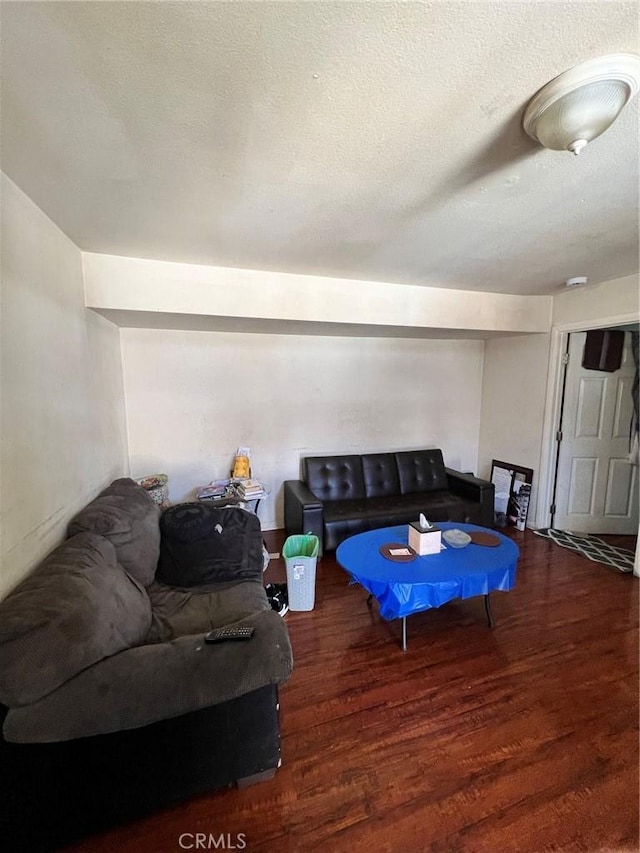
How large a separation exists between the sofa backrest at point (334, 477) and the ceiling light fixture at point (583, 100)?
9.12 ft

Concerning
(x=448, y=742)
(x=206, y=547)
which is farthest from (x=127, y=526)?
(x=448, y=742)

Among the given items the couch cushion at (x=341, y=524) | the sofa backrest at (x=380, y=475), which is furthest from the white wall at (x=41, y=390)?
the sofa backrest at (x=380, y=475)

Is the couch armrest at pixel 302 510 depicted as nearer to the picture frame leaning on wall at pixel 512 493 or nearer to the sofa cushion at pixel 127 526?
the sofa cushion at pixel 127 526

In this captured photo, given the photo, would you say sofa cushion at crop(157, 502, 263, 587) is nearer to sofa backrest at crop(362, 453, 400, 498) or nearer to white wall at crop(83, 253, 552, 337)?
white wall at crop(83, 253, 552, 337)

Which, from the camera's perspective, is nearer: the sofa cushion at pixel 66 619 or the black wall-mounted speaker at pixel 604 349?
the sofa cushion at pixel 66 619

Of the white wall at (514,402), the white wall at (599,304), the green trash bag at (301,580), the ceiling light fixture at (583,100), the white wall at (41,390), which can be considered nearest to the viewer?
Result: the ceiling light fixture at (583,100)

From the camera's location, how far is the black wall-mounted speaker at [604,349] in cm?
323

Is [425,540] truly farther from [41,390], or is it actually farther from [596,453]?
[596,453]

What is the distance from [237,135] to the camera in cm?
120

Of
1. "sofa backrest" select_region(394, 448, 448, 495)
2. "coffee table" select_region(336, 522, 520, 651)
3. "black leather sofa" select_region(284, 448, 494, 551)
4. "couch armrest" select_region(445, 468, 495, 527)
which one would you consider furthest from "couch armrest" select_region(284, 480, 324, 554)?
"couch armrest" select_region(445, 468, 495, 527)

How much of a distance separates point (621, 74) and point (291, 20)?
917mm

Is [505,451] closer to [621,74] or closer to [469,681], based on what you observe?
[469,681]

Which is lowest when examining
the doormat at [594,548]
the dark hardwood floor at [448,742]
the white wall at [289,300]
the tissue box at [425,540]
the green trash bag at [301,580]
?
the dark hardwood floor at [448,742]

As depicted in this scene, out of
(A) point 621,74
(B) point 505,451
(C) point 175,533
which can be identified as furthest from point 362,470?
(A) point 621,74
